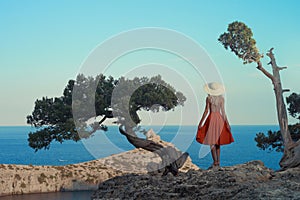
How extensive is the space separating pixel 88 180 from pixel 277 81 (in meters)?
6.39

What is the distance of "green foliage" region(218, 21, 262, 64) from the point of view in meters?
14.0

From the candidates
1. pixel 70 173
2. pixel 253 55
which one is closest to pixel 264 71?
pixel 253 55

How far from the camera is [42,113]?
1577 centimetres

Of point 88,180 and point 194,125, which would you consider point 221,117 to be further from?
point 88,180

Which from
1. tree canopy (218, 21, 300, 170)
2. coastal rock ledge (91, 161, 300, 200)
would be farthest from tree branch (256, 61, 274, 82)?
coastal rock ledge (91, 161, 300, 200)

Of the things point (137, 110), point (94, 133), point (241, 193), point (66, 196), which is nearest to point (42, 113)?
point (94, 133)

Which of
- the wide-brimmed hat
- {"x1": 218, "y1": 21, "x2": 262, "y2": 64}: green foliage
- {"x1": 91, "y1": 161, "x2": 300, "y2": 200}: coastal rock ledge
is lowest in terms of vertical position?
{"x1": 91, "y1": 161, "x2": 300, "y2": 200}: coastal rock ledge

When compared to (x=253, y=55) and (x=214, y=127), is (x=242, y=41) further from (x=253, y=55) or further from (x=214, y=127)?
(x=214, y=127)

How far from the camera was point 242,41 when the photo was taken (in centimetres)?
1407

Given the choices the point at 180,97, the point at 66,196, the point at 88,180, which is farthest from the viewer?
the point at 180,97

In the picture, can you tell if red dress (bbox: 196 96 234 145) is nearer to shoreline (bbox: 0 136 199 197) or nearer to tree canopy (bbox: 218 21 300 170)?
shoreline (bbox: 0 136 199 197)

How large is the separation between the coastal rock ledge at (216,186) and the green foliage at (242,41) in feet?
28.1

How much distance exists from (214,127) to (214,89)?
66 centimetres

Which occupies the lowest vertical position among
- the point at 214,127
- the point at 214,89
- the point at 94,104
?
the point at 214,127
